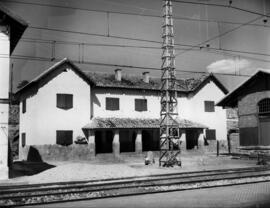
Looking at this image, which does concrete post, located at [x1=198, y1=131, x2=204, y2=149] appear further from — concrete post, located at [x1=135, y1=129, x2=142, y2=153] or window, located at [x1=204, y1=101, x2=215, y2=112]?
concrete post, located at [x1=135, y1=129, x2=142, y2=153]

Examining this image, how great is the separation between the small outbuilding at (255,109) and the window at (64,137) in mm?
14828

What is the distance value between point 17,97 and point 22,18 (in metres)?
19.4

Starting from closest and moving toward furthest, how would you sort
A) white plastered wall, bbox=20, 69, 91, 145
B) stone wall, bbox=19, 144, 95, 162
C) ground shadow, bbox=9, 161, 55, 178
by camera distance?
ground shadow, bbox=9, 161, 55, 178
stone wall, bbox=19, 144, 95, 162
white plastered wall, bbox=20, 69, 91, 145

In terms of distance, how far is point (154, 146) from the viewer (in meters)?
34.4

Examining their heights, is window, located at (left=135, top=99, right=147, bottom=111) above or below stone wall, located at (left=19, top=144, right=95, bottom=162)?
above

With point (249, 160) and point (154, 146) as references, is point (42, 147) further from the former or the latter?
point (249, 160)

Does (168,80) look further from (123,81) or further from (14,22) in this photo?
(123,81)

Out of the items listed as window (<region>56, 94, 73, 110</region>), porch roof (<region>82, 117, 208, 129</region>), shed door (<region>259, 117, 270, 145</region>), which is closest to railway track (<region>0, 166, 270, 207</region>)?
shed door (<region>259, 117, 270, 145</region>)

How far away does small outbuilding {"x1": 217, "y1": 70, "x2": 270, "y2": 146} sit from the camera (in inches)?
989

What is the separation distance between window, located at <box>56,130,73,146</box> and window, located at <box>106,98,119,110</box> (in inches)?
193

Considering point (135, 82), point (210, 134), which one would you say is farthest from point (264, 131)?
point (135, 82)

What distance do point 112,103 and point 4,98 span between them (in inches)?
698

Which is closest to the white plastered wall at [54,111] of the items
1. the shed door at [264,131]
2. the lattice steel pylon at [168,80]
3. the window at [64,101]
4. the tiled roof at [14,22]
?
the window at [64,101]

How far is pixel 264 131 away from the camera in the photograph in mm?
25078
